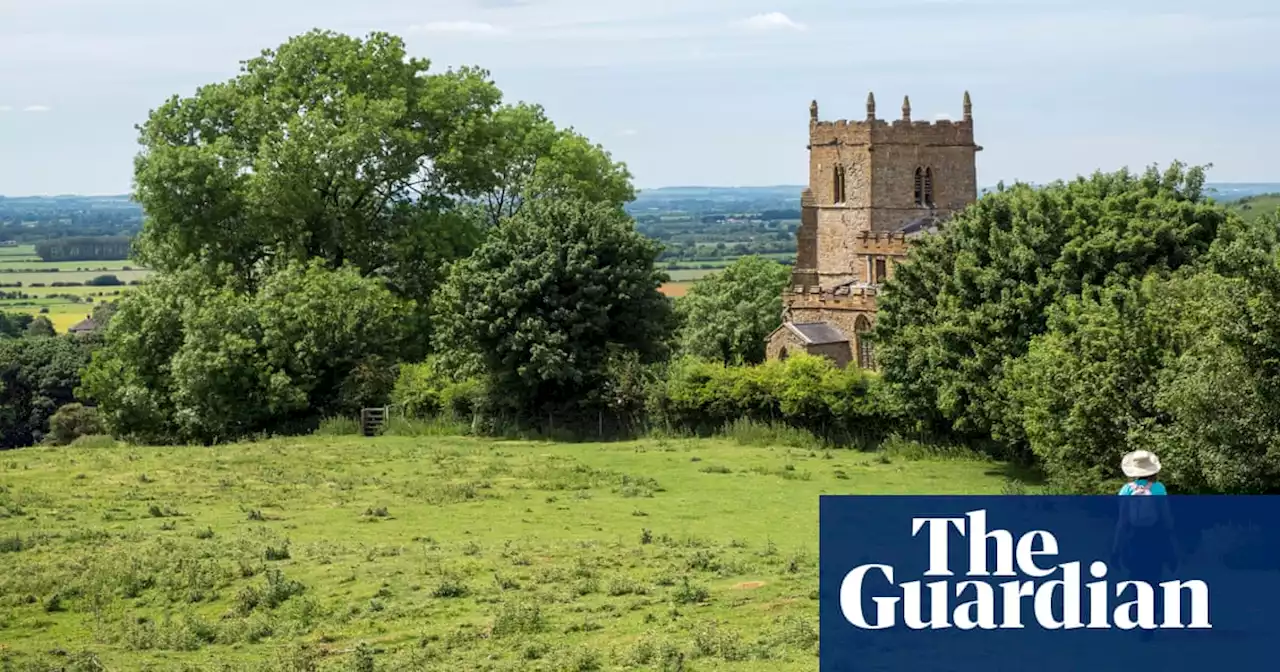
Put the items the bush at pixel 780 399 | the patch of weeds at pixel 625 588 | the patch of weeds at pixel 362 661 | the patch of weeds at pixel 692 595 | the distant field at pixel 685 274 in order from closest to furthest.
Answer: the patch of weeds at pixel 362 661 < the patch of weeds at pixel 692 595 < the patch of weeds at pixel 625 588 < the bush at pixel 780 399 < the distant field at pixel 685 274

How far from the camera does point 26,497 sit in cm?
3553

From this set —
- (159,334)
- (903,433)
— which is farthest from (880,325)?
(159,334)

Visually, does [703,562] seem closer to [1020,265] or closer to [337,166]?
[1020,265]

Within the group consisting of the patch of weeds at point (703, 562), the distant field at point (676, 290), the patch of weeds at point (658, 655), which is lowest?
the distant field at point (676, 290)

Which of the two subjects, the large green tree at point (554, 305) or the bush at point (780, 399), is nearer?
the bush at point (780, 399)

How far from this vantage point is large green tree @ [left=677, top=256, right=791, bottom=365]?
81.1 meters

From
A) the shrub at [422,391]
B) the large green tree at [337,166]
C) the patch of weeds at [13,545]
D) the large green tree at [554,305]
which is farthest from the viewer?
the large green tree at [337,166]

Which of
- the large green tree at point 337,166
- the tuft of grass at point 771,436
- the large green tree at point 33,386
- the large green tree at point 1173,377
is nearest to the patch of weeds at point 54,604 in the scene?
the large green tree at point 1173,377

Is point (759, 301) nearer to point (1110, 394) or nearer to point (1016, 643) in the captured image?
point (1110, 394)

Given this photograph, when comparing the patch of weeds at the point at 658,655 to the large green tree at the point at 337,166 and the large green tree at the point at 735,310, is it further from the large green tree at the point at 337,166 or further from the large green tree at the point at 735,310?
the large green tree at the point at 735,310

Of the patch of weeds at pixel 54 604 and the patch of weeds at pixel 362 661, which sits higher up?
the patch of weeds at pixel 362 661

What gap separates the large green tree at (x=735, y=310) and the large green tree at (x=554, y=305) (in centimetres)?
2827

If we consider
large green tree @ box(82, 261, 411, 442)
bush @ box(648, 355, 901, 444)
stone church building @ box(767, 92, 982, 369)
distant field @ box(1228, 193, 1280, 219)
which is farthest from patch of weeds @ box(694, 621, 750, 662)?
stone church building @ box(767, 92, 982, 369)

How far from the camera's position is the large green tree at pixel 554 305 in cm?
4769
